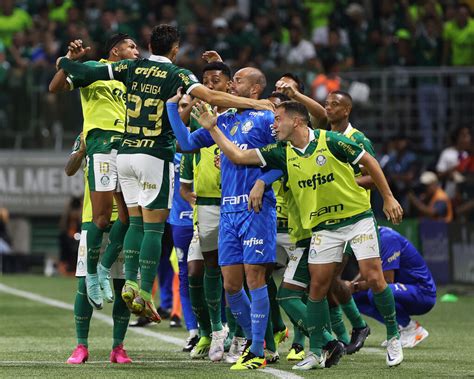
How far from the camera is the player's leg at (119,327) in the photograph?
1125cm

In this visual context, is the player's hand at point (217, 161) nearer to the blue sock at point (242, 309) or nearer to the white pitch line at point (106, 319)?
the blue sock at point (242, 309)

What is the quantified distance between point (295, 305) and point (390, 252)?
7.38 feet

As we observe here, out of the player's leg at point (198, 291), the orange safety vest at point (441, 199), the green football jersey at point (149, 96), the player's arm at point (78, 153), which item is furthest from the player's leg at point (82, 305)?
the orange safety vest at point (441, 199)

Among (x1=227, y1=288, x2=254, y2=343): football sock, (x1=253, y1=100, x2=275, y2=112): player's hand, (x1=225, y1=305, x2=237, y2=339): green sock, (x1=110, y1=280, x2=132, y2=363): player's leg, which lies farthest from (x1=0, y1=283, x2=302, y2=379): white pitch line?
(x1=253, y1=100, x2=275, y2=112): player's hand

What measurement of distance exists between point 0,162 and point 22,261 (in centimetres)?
206

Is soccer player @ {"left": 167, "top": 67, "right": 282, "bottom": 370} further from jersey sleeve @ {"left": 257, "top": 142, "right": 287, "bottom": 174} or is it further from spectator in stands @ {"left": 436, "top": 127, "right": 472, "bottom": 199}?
spectator in stands @ {"left": 436, "top": 127, "right": 472, "bottom": 199}

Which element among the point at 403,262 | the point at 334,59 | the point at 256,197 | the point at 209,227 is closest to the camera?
the point at 256,197

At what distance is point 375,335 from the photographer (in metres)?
14.3

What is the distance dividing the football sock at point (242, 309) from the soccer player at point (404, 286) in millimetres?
2212

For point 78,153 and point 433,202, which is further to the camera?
point 433,202

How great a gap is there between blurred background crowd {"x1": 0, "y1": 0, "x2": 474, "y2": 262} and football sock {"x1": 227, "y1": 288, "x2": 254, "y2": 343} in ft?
35.6

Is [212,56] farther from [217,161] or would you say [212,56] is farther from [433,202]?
[433,202]

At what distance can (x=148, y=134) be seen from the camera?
1086cm

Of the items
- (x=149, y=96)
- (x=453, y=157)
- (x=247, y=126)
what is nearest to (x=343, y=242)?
(x=247, y=126)
